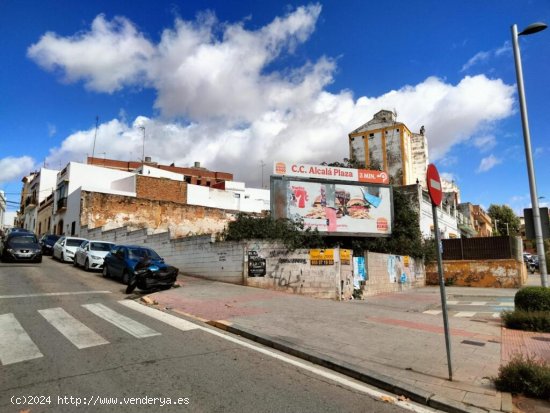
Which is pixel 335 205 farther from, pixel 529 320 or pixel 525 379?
pixel 525 379

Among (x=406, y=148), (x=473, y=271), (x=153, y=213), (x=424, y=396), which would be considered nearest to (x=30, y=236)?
(x=153, y=213)

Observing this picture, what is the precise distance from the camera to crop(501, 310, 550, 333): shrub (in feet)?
30.8

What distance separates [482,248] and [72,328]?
88.3 feet

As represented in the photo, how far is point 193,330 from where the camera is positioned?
850cm

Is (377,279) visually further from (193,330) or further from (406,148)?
(406,148)

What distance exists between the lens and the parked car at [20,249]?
71.7 ft

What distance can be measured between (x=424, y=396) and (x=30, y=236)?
2433 cm

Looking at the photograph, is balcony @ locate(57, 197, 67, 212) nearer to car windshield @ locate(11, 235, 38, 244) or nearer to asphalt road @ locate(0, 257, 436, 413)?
car windshield @ locate(11, 235, 38, 244)

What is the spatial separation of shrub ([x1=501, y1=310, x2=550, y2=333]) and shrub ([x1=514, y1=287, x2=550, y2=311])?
1.32 ft

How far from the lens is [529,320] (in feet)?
31.7

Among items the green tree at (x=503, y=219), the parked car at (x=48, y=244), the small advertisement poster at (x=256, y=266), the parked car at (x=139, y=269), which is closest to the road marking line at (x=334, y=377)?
the parked car at (x=139, y=269)

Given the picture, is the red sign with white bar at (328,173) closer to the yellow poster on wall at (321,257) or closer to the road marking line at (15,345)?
the yellow poster on wall at (321,257)

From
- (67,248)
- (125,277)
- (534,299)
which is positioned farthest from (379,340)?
(67,248)

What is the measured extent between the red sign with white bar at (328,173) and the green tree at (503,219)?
60.9 metres
